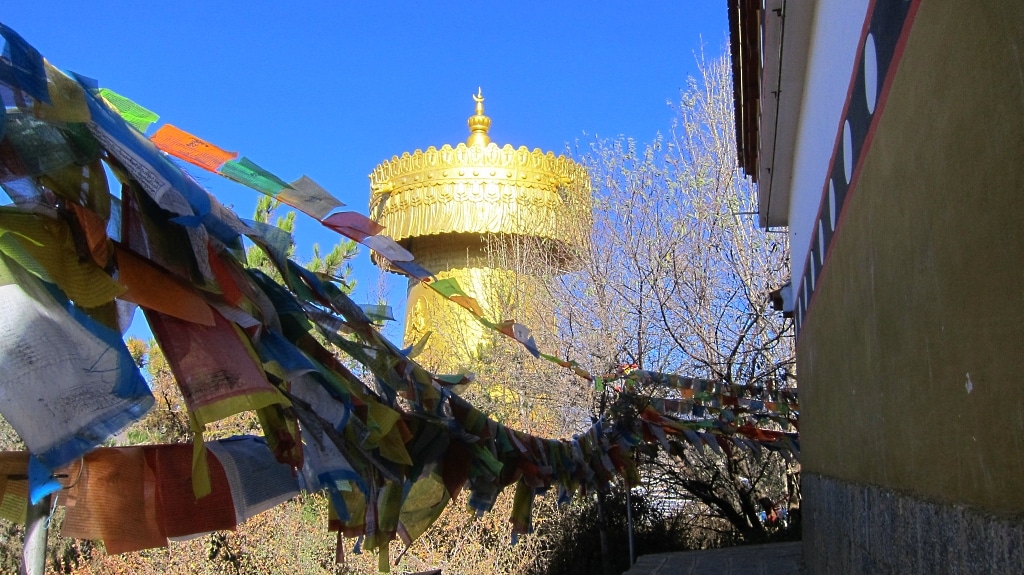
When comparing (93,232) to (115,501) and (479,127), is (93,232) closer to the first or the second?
(115,501)

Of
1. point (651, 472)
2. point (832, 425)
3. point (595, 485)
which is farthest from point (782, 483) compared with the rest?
point (832, 425)

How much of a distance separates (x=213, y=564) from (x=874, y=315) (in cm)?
845

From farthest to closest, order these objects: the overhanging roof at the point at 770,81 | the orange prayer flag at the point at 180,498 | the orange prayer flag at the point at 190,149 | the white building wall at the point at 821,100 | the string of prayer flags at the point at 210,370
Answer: the overhanging roof at the point at 770,81 < the white building wall at the point at 821,100 < the orange prayer flag at the point at 190,149 < the orange prayer flag at the point at 180,498 < the string of prayer flags at the point at 210,370

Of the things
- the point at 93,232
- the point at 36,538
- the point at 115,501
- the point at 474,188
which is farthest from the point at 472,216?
the point at 36,538

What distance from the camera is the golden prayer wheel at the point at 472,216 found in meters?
15.5

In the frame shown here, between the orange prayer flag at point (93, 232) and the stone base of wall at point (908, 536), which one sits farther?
the orange prayer flag at point (93, 232)

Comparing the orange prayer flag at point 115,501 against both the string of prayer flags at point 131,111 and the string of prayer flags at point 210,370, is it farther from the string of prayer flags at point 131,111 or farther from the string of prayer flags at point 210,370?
the string of prayer flags at point 131,111

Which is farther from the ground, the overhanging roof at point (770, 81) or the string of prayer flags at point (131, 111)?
the overhanging roof at point (770, 81)

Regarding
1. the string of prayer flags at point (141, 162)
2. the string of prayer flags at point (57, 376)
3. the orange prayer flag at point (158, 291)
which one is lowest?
the string of prayer flags at point (57, 376)

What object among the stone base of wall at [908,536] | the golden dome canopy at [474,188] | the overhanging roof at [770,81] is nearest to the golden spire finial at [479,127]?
the golden dome canopy at [474,188]

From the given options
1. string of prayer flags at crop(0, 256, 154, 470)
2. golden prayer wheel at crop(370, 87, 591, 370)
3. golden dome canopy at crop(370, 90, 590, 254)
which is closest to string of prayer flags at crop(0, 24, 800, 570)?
string of prayer flags at crop(0, 256, 154, 470)

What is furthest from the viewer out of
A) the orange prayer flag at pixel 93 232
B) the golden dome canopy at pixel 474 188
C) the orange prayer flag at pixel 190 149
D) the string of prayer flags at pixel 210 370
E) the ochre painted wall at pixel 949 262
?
the golden dome canopy at pixel 474 188

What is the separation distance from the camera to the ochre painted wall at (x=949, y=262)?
5.84 feet

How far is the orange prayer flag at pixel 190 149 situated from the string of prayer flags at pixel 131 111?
5 centimetres
